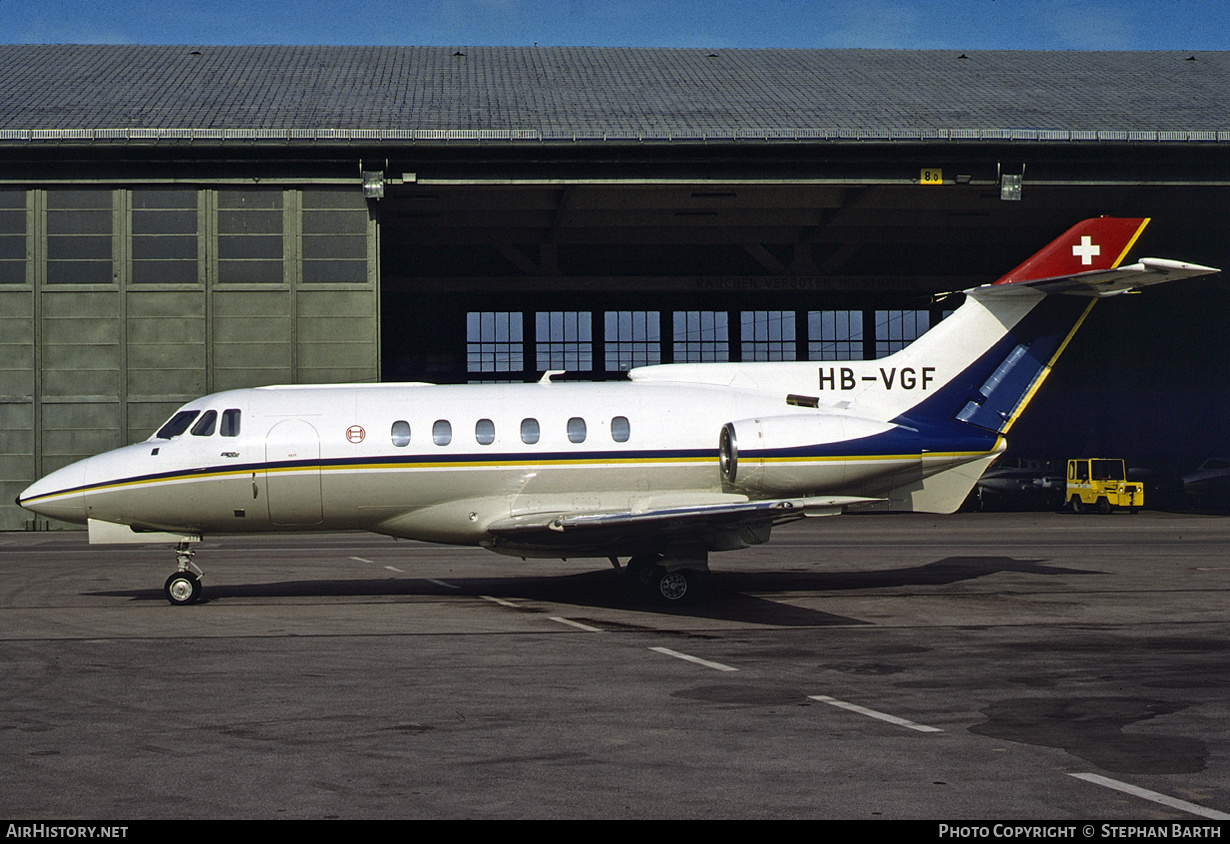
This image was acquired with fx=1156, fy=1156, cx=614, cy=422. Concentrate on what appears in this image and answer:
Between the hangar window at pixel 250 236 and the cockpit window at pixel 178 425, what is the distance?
15.5 m

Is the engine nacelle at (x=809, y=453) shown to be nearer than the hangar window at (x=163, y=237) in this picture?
Yes

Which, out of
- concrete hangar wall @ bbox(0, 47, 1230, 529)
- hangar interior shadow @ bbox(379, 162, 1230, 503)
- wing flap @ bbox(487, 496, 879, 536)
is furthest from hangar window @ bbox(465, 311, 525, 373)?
wing flap @ bbox(487, 496, 879, 536)

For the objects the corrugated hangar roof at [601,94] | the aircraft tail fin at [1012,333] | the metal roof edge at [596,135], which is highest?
the corrugated hangar roof at [601,94]

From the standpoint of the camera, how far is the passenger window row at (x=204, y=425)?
57.2ft

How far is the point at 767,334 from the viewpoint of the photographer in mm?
58219

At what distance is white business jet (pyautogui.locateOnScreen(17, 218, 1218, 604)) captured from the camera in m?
17.1

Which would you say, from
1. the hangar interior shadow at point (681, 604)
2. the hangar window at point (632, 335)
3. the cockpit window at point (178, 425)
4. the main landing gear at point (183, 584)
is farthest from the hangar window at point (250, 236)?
the hangar window at point (632, 335)

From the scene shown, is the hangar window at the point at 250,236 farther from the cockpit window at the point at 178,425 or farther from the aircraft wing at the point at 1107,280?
the aircraft wing at the point at 1107,280

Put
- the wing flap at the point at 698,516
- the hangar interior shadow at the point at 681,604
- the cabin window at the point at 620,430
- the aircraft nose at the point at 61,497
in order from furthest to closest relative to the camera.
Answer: the cabin window at the point at 620,430, the aircraft nose at the point at 61,497, the hangar interior shadow at the point at 681,604, the wing flap at the point at 698,516

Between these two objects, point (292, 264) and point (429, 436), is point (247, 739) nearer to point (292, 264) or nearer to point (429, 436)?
point (429, 436)

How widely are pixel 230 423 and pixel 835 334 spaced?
4456cm

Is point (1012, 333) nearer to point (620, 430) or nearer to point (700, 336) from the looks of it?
point (620, 430)

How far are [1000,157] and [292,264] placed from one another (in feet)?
68.7

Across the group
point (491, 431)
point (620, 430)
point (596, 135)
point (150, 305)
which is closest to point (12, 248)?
point (150, 305)
